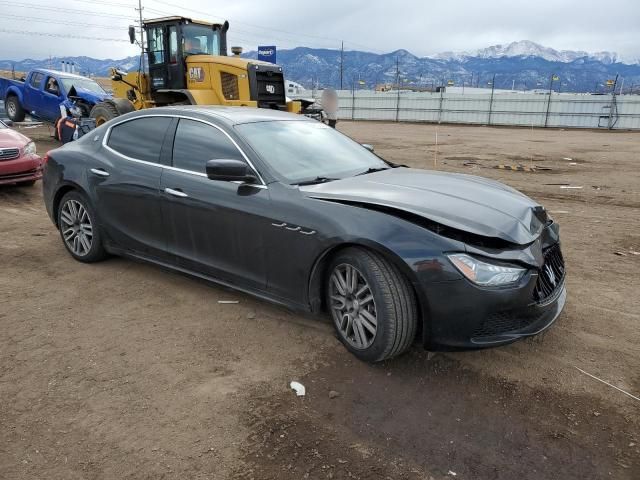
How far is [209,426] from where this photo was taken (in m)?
2.74

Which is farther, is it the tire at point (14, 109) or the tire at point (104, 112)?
the tire at point (14, 109)

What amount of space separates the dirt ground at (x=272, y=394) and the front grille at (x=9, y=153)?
414 centimetres

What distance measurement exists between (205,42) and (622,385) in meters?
12.3

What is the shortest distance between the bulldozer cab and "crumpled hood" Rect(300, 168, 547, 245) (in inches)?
394

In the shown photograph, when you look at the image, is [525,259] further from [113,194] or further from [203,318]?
[113,194]

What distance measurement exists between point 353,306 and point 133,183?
2.32 metres

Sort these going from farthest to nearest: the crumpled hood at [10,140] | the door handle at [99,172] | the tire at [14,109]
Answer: the tire at [14,109] < the crumpled hood at [10,140] < the door handle at [99,172]

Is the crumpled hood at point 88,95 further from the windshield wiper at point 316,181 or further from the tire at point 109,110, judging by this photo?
the windshield wiper at point 316,181

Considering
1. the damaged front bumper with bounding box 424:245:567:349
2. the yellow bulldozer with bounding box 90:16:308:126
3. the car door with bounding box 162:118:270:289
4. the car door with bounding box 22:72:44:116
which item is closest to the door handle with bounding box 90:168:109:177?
the car door with bounding box 162:118:270:289

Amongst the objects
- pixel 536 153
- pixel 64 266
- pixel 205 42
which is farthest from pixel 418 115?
pixel 64 266

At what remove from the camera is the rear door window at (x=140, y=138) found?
14.6ft

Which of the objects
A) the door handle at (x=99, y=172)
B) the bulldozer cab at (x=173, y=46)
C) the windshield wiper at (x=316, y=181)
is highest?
the bulldozer cab at (x=173, y=46)

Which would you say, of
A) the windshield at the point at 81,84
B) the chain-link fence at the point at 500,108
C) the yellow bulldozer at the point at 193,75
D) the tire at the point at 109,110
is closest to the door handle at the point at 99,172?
the yellow bulldozer at the point at 193,75

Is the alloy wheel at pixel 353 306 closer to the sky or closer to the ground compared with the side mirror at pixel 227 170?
closer to the ground
